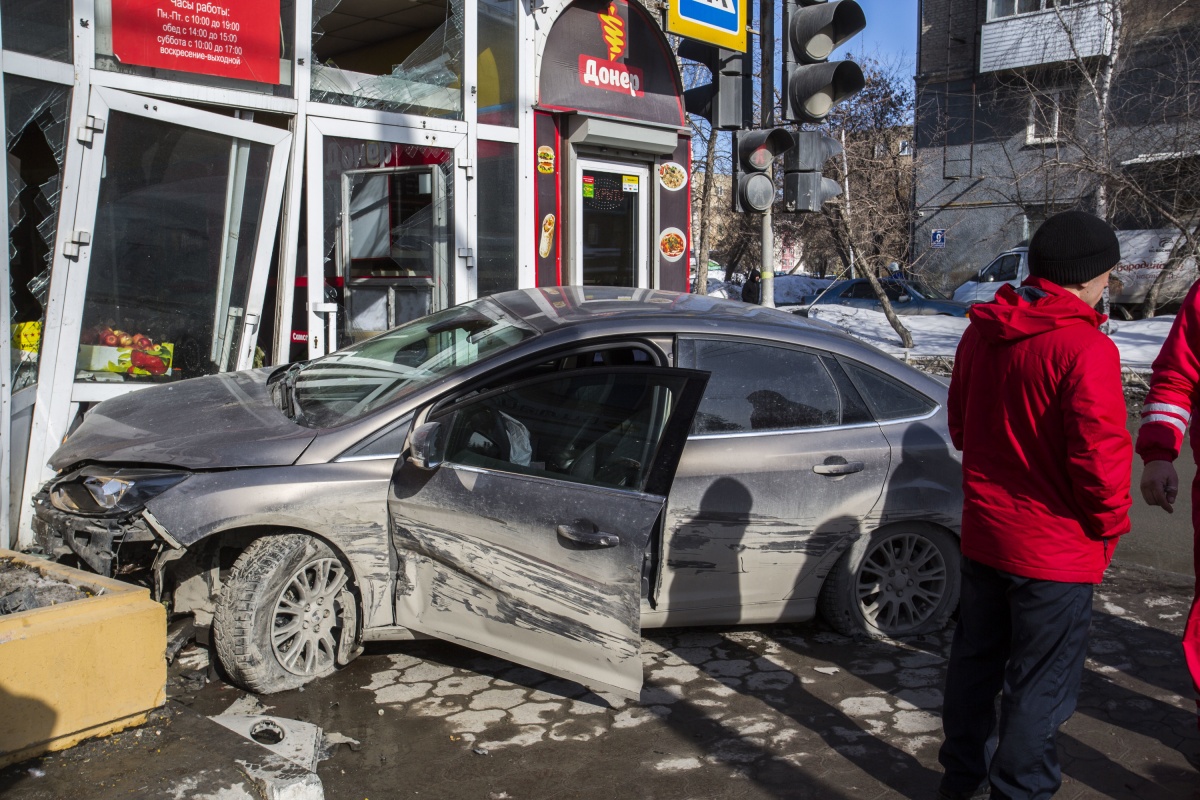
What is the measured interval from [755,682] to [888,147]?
2117 cm

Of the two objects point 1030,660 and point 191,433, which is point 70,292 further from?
point 1030,660

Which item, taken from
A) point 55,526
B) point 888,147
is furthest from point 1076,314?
point 888,147

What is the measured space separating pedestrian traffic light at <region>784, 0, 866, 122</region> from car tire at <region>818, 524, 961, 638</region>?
392cm

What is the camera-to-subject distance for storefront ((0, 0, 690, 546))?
6.02 meters

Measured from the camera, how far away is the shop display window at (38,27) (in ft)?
18.6

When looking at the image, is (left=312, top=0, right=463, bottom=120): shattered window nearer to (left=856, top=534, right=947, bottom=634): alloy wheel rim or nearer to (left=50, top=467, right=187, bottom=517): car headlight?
(left=50, top=467, right=187, bottom=517): car headlight

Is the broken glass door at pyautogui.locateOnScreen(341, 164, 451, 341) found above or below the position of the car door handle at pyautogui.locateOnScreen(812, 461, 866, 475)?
above

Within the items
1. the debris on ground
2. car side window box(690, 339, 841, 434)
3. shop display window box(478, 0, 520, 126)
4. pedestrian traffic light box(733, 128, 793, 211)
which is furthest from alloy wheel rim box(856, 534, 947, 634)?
shop display window box(478, 0, 520, 126)

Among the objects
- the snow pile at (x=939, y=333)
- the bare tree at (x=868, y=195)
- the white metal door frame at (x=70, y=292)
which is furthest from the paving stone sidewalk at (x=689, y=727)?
the bare tree at (x=868, y=195)

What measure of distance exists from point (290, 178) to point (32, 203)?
75.2 inches

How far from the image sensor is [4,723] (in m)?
2.96

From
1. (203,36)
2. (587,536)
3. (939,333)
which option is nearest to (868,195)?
(939,333)

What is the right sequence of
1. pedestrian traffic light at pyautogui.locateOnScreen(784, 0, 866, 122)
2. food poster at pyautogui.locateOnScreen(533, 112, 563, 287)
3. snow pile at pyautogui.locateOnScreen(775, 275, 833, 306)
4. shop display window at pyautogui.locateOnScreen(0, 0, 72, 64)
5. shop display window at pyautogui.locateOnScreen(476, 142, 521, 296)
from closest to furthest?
shop display window at pyautogui.locateOnScreen(0, 0, 72, 64) → pedestrian traffic light at pyautogui.locateOnScreen(784, 0, 866, 122) → shop display window at pyautogui.locateOnScreen(476, 142, 521, 296) → food poster at pyautogui.locateOnScreen(533, 112, 563, 287) → snow pile at pyautogui.locateOnScreen(775, 275, 833, 306)

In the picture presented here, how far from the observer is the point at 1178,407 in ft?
11.3
